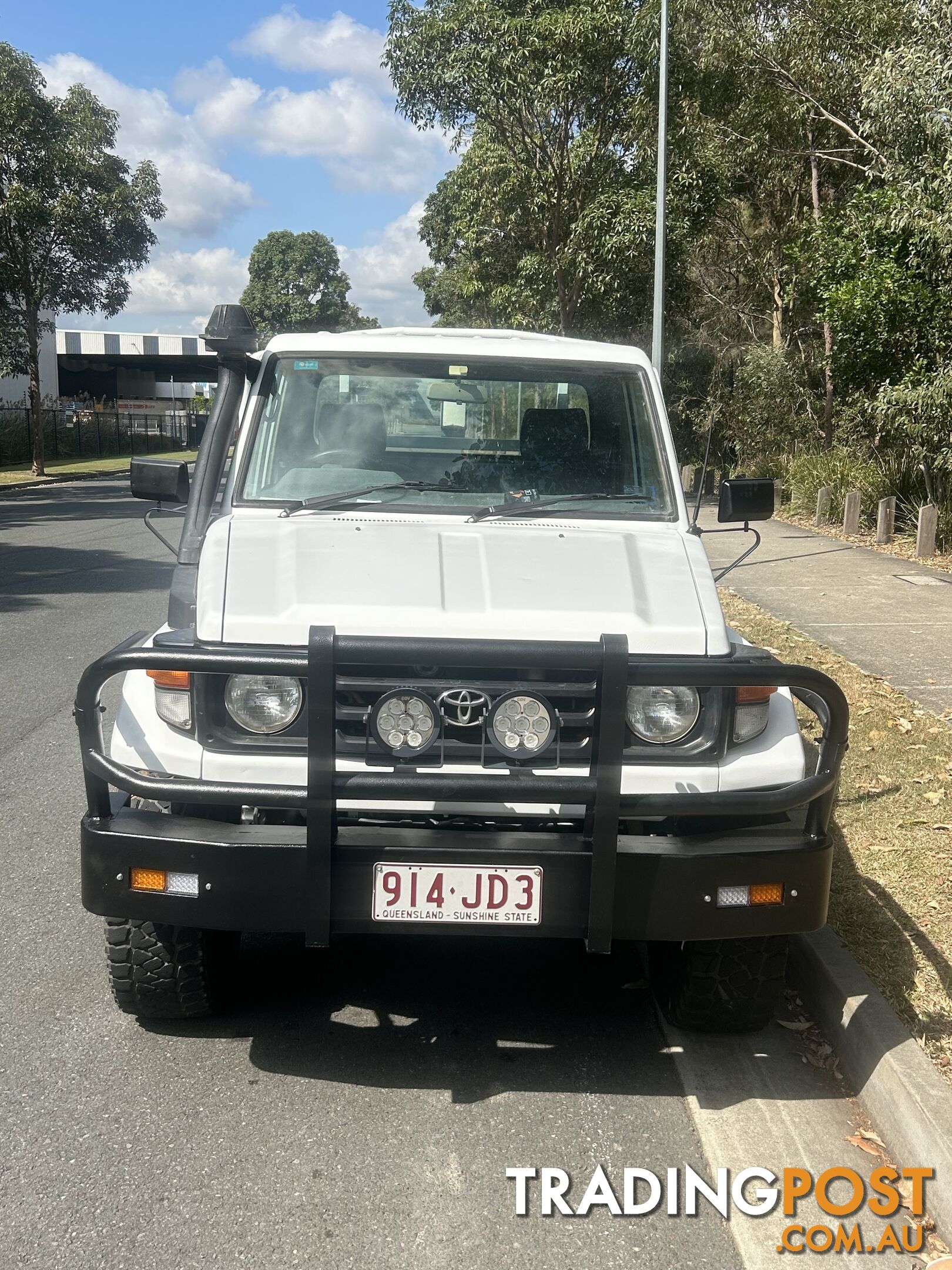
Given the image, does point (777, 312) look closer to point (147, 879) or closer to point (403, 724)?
point (403, 724)

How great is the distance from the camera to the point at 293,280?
335 feet

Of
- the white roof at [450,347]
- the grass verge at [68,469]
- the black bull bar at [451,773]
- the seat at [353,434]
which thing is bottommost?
the grass verge at [68,469]

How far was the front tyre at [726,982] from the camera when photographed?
3.66 m

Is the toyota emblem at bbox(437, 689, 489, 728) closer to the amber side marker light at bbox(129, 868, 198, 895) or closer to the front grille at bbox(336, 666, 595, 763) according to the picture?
the front grille at bbox(336, 666, 595, 763)

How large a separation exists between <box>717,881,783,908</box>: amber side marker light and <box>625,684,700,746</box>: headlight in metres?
0.43

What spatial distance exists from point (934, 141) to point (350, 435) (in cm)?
1254

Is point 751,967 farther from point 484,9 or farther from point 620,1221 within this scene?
point 484,9

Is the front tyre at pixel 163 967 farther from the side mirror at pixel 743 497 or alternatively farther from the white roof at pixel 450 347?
the side mirror at pixel 743 497

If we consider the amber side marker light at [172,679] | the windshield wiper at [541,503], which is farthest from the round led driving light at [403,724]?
the windshield wiper at [541,503]

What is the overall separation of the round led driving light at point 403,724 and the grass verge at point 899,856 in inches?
66.0

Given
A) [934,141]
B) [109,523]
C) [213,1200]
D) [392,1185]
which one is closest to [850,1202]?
[392,1185]

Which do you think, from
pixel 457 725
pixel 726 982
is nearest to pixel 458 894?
pixel 457 725

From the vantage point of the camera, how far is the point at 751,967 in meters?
3.69

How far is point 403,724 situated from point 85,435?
46.4m
